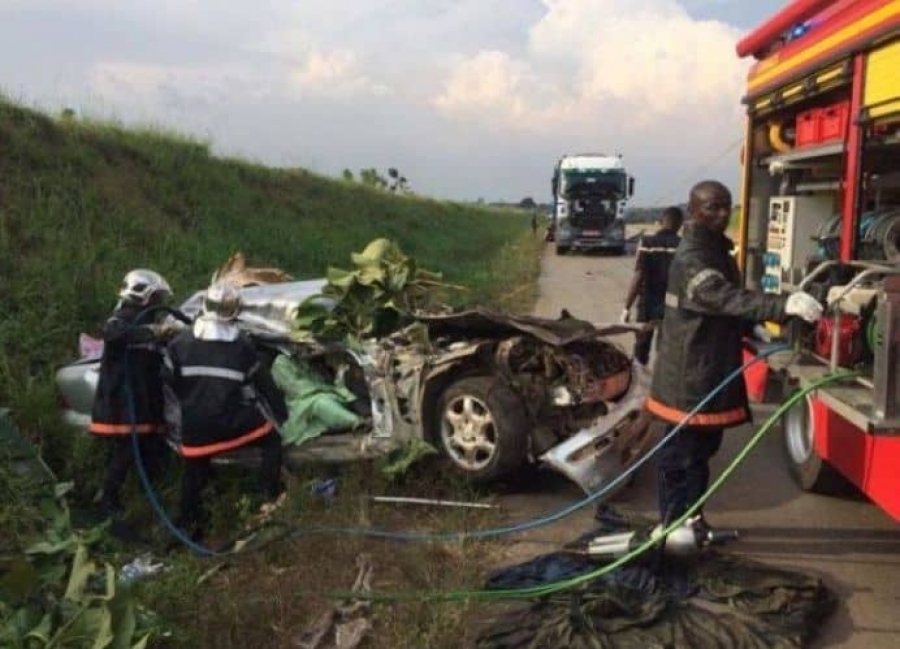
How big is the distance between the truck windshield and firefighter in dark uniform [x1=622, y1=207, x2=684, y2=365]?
2103cm

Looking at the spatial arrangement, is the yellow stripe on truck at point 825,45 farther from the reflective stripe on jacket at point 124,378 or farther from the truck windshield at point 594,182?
the truck windshield at point 594,182

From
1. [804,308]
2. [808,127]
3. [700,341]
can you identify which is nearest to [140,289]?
[700,341]

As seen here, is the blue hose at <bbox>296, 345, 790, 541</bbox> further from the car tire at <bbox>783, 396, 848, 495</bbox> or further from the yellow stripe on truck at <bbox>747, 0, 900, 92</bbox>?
the yellow stripe on truck at <bbox>747, 0, 900, 92</bbox>

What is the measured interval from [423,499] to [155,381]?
1.74 meters

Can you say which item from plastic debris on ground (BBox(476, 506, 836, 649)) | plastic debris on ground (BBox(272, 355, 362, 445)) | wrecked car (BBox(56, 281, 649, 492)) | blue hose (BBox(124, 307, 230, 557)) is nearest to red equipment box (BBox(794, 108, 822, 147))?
wrecked car (BBox(56, 281, 649, 492))

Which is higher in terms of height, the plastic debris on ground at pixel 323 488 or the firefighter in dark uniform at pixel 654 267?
the firefighter in dark uniform at pixel 654 267

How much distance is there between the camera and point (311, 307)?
6.05 metres

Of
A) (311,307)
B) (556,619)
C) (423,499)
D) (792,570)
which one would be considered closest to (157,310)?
(311,307)

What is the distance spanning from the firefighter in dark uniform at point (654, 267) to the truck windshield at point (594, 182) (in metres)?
21.0

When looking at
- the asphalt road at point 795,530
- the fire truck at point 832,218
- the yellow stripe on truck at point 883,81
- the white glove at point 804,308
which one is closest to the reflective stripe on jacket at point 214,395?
the asphalt road at point 795,530

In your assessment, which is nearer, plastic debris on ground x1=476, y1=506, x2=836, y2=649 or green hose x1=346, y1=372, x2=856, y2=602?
plastic debris on ground x1=476, y1=506, x2=836, y2=649

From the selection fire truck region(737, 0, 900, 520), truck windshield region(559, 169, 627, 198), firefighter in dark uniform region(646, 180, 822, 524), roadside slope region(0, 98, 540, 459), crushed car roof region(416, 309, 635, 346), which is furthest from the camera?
truck windshield region(559, 169, 627, 198)

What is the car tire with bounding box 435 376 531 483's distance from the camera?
5.32m

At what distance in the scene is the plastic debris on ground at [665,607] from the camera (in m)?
3.61
